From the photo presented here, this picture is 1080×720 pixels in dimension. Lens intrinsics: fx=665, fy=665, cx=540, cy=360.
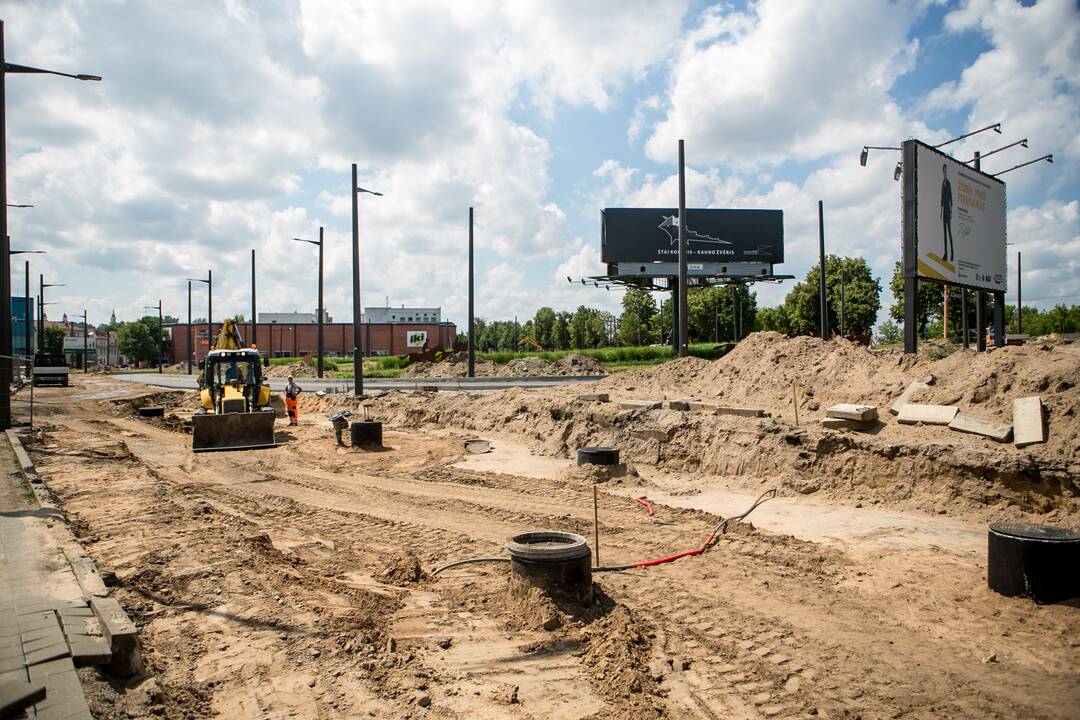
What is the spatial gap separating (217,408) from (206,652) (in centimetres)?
1627

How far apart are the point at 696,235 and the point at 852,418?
35045 mm

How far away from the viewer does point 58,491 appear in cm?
1114

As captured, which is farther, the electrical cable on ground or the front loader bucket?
the front loader bucket

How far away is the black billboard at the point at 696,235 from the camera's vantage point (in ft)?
146

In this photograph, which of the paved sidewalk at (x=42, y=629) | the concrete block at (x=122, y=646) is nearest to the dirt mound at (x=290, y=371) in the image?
the paved sidewalk at (x=42, y=629)

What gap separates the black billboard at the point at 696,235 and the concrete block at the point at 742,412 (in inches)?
1203

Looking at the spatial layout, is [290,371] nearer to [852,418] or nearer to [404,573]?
[852,418]


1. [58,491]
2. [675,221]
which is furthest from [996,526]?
[675,221]

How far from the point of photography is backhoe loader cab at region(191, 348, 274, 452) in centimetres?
1755

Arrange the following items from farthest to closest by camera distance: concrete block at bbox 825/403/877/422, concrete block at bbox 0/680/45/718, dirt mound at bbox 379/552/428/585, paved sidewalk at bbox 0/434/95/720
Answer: concrete block at bbox 825/403/877/422, dirt mound at bbox 379/552/428/585, paved sidewalk at bbox 0/434/95/720, concrete block at bbox 0/680/45/718

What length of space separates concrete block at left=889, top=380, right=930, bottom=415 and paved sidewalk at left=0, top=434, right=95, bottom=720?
42.6 ft

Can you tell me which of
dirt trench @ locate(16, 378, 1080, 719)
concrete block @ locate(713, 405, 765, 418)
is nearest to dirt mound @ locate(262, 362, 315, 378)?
concrete block @ locate(713, 405, 765, 418)

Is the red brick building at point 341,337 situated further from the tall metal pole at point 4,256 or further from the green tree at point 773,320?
the tall metal pole at point 4,256

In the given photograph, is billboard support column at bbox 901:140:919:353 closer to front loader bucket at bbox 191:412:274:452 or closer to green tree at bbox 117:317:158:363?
front loader bucket at bbox 191:412:274:452
